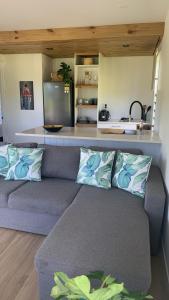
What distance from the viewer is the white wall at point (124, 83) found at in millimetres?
5277

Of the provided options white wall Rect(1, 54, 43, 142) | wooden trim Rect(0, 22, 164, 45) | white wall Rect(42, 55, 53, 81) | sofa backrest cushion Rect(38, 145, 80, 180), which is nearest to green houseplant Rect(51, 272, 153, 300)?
sofa backrest cushion Rect(38, 145, 80, 180)

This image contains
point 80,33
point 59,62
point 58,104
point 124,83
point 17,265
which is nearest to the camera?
point 17,265

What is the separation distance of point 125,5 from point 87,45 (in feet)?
5.11

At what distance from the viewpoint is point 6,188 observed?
2.44 metres

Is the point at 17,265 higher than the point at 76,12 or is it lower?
lower

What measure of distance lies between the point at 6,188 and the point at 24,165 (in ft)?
1.15

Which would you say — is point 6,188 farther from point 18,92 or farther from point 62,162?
point 18,92

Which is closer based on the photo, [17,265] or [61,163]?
[17,265]

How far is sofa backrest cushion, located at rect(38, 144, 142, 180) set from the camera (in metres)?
2.73

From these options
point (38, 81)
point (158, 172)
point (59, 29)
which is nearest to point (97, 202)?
point (158, 172)

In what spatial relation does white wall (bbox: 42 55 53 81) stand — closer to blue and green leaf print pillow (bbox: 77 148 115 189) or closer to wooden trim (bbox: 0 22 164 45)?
wooden trim (bbox: 0 22 164 45)

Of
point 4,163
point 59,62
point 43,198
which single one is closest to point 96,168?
point 43,198

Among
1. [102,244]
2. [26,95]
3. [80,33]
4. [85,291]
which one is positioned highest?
[80,33]

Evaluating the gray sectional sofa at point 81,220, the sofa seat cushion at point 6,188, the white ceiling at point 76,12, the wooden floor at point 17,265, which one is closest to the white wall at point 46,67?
the white ceiling at point 76,12
